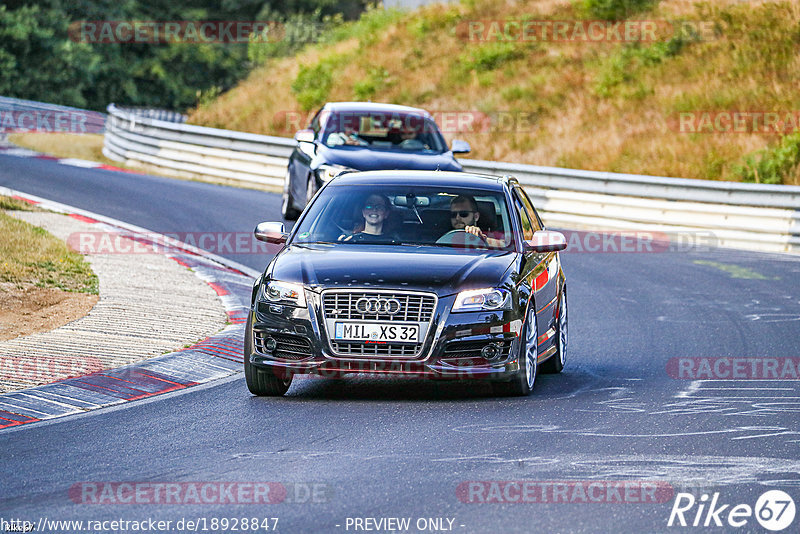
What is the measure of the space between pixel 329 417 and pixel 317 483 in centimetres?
198

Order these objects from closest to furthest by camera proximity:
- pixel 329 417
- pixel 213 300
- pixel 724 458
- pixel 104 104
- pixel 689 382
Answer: pixel 724 458 < pixel 329 417 < pixel 689 382 < pixel 213 300 < pixel 104 104

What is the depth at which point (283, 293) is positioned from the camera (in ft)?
31.7

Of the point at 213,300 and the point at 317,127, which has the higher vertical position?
the point at 317,127

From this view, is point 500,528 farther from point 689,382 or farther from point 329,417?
point 689,382

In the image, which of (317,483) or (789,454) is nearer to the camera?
(317,483)

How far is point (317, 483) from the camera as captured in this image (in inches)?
280

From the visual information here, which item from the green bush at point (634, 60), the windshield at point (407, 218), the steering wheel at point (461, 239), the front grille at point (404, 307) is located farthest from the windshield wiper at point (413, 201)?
the green bush at point (634, 60)

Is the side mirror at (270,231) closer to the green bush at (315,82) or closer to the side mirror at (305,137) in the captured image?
the side mirror at (305,137)

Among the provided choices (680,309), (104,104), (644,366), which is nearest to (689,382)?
(644,366)

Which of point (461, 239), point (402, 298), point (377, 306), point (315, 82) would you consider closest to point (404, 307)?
point (402, 298)

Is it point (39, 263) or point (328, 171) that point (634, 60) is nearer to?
point (328, 171)

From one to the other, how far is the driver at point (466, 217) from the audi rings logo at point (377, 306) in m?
1.53

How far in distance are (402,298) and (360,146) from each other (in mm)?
10501

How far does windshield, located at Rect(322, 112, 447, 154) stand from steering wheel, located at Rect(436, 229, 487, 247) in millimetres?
9101
